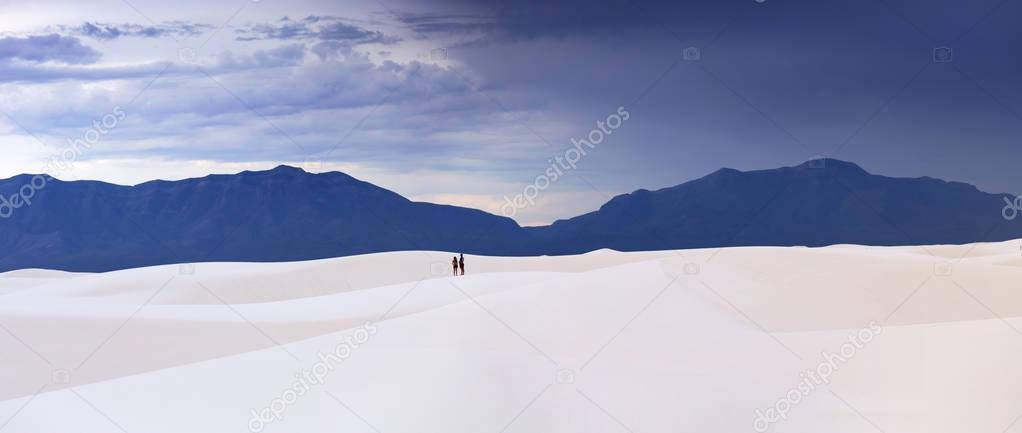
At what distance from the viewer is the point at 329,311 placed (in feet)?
69.4

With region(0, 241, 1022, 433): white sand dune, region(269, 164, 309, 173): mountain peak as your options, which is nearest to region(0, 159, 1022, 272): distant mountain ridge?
region(269, 164, 309, 173): mountain peak

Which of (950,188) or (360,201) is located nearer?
(950,188)

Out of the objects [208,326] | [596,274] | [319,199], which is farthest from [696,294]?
[319,199]

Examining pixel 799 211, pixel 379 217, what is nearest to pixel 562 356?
pixel 799 211

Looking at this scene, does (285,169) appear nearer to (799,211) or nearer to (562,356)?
(799,211)

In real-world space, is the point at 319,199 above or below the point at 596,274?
below

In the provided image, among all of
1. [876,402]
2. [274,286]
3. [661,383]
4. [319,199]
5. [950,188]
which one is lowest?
[319,199]

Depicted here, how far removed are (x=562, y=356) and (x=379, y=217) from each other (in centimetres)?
14401

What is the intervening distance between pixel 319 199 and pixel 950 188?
3929 inches

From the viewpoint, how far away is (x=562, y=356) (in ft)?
45.0

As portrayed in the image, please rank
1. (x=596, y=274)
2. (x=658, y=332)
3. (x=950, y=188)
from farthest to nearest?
(x=950, y=188), (x=596, y=274), (x=658, y=332)

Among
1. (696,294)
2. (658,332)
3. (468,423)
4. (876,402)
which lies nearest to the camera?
(468,423)

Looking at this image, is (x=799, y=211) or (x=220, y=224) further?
(x=220, y=224)

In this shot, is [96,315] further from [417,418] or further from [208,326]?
[417,418]
